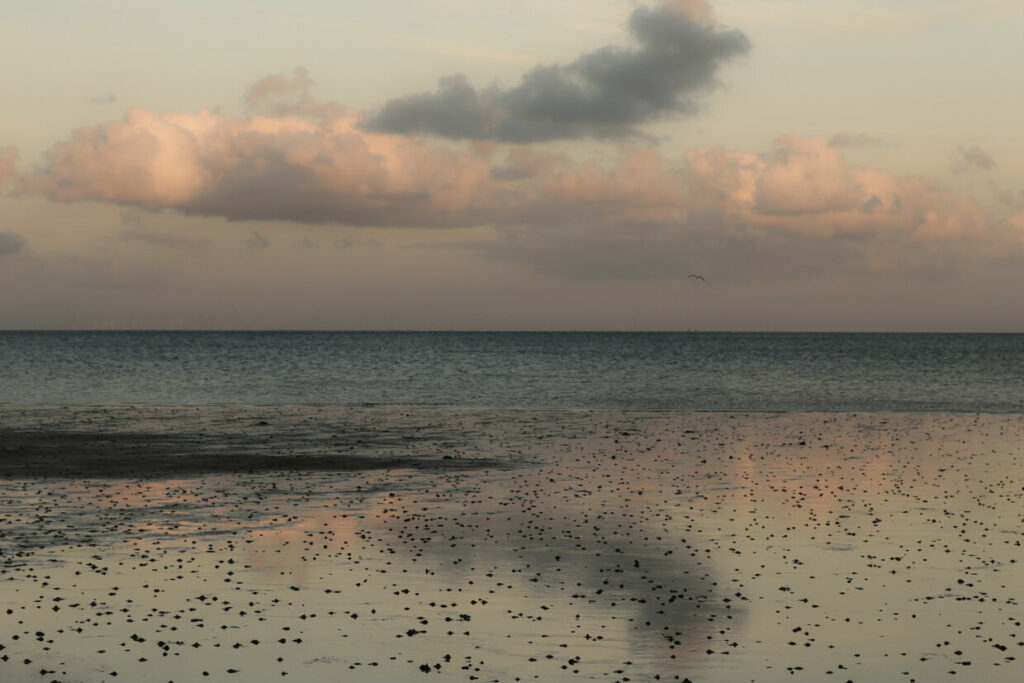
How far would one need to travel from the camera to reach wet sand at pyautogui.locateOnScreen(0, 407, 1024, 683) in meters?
17.2

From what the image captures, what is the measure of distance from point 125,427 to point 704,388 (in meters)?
61.1

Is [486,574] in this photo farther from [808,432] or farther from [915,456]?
[808,432]

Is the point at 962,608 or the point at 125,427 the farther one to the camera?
the point at 125,427

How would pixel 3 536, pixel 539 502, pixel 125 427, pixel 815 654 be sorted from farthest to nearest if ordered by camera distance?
pixel 125 427, pixel 539 502, pixel 3 536, pixel 815 654

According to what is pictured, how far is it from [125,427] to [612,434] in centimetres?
2740

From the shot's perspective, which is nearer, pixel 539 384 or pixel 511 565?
pixel 511 565

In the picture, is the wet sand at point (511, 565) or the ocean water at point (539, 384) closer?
the wet sand at point (511, 565)

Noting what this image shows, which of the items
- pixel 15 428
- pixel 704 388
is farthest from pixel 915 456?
pixel 704 388

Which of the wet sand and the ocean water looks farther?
the ocean water

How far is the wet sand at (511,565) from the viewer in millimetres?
17203

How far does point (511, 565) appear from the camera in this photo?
942 inches

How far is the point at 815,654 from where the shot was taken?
17.4 meters

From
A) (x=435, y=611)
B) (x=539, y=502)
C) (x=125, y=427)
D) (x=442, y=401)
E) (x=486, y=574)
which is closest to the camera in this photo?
(x=435, y=611)

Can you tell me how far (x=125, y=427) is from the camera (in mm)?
61000
